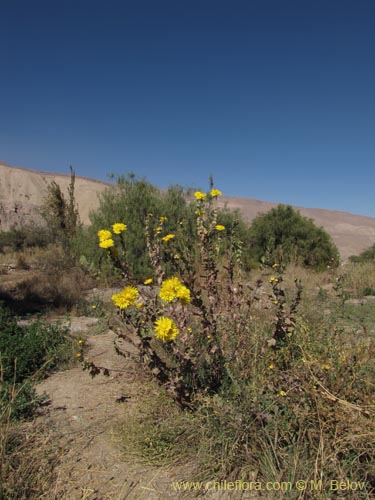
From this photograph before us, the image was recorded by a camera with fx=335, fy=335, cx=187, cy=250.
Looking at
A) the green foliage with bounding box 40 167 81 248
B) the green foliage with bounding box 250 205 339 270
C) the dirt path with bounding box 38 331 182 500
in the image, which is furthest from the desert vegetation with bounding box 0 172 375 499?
the green foliage with bounding box 40 167 81 248

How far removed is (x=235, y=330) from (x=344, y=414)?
933 millimetres

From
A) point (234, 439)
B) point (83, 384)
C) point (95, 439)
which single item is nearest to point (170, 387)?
point (234, 439)

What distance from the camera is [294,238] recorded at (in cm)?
1131

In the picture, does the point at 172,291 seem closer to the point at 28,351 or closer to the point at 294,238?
the point at 28,351

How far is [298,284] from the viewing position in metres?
2.38

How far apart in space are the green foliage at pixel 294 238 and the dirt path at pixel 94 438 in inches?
331

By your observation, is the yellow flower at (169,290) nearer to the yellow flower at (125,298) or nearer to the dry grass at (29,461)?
the yellow flower at (125,298)

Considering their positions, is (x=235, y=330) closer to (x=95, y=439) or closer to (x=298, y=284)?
(x=298, y=284)

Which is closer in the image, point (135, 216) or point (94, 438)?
point (94, 438)

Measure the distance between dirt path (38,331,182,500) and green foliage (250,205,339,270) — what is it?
842 cm

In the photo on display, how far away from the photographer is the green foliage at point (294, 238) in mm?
11117

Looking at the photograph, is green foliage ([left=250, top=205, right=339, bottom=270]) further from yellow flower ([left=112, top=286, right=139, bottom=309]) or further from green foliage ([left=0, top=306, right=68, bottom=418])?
yellow flower ([left=112, top=286, right=139, bottom=309])

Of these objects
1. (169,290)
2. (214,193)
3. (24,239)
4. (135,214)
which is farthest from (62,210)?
(169,290)

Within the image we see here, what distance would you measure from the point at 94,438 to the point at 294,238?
1009 centimetres
